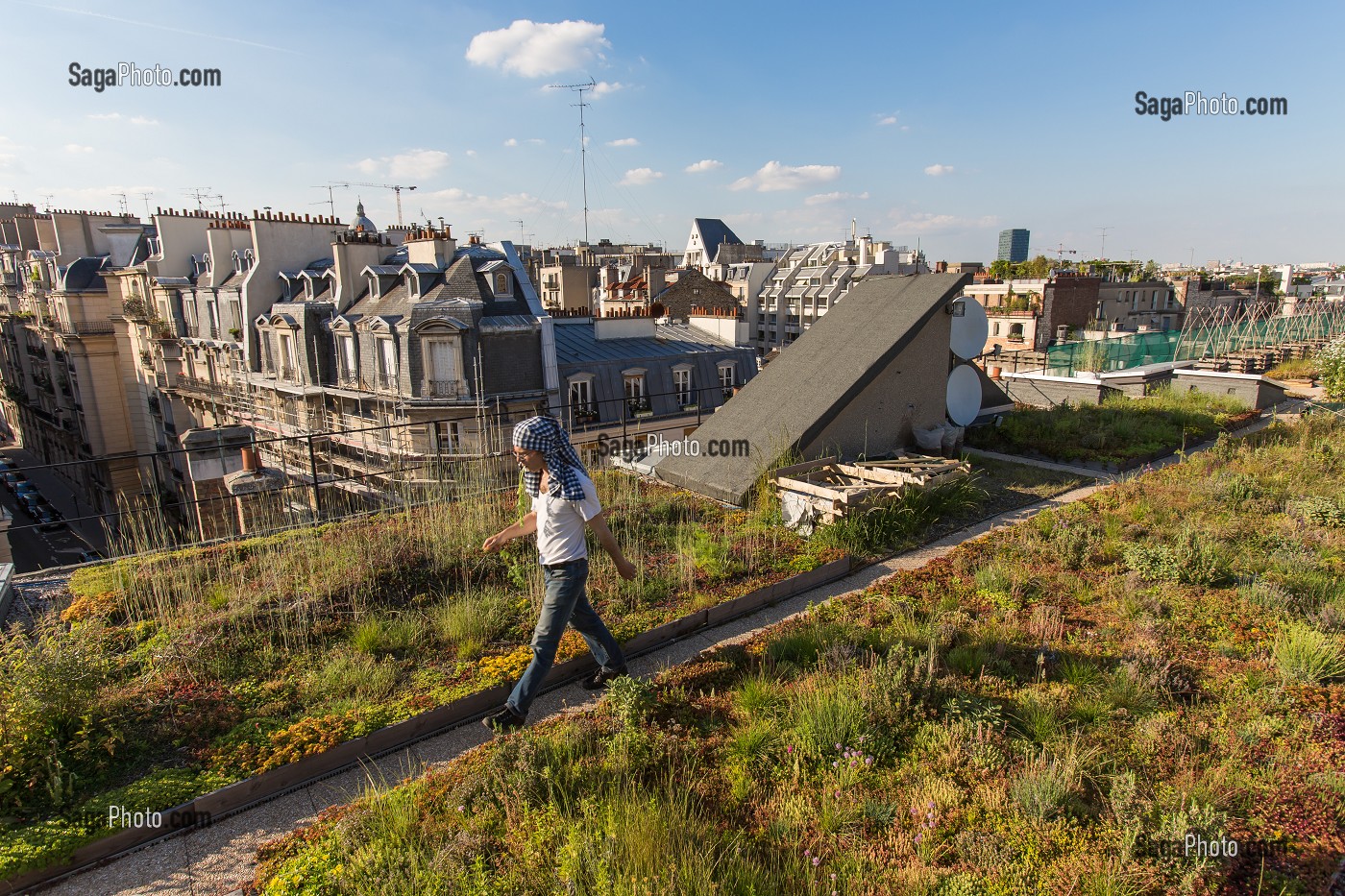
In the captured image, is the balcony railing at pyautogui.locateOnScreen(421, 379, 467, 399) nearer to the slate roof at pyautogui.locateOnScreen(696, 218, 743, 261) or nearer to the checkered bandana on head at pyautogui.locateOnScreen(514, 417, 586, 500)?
the checkered bandana on head at pyautogui.locateOnScreen(514, 417, 586, 500)

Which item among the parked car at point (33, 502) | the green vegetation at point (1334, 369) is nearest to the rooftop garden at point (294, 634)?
the green vegetation at point (1334, 369)

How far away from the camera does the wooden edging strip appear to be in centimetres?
380

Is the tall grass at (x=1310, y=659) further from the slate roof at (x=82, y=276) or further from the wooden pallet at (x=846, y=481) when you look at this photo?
the slate roof at (x=82, y=276)

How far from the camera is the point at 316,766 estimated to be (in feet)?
14.6

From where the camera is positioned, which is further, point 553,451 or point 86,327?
point 86,327

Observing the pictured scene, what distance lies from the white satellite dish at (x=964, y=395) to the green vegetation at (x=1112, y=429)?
988mm

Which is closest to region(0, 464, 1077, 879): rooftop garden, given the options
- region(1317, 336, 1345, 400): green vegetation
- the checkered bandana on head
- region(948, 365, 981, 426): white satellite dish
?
the checkered bandana on head

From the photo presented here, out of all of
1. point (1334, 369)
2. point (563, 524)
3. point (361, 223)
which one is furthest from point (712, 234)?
point (563, 524)

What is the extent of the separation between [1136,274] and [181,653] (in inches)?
3391

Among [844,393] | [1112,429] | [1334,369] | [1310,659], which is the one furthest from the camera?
[1334,369]

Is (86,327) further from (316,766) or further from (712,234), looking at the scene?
(712,234)

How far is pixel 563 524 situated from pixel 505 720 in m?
1.48

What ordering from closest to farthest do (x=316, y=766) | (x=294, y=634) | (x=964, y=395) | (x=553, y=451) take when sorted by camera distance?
(x=316, y=766) → (x=553, y=451) → (x=294, y=634) → (x=964, y=395)

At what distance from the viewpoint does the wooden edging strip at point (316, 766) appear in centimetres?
380
